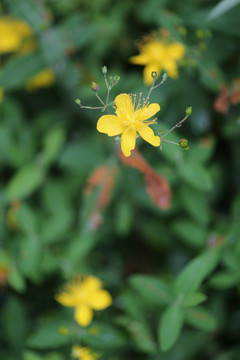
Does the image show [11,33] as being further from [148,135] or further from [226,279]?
[226,279]

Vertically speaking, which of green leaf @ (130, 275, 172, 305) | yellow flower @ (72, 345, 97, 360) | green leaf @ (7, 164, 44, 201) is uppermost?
green leaf @ (7, 164, 44, 201)

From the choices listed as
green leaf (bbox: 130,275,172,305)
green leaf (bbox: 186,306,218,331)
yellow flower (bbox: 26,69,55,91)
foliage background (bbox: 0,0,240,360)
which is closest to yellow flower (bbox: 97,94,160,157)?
foliage background (bbox: 0,0,240,360)

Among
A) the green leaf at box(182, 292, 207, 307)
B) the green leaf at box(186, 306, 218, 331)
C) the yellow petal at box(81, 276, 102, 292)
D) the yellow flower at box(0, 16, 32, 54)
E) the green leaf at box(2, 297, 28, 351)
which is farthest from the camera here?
the yellow flower at box(0, 16, 32, 54)

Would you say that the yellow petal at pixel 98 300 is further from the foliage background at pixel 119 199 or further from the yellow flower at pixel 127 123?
the yellow flower at pixel 127 123

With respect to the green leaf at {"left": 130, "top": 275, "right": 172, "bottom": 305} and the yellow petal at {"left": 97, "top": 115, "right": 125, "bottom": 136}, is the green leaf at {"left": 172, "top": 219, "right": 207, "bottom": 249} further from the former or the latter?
the yellow petal at {"left": 97, "top": 115, "right": 125, "bottom": 136}

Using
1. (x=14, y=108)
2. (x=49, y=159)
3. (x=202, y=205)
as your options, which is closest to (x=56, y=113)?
(x=14, y=108)

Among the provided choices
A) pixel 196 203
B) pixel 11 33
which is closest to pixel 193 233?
pixel 196 203

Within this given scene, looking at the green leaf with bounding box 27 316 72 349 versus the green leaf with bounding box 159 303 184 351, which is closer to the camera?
the green leaf with bounding box 159 303 184 351
